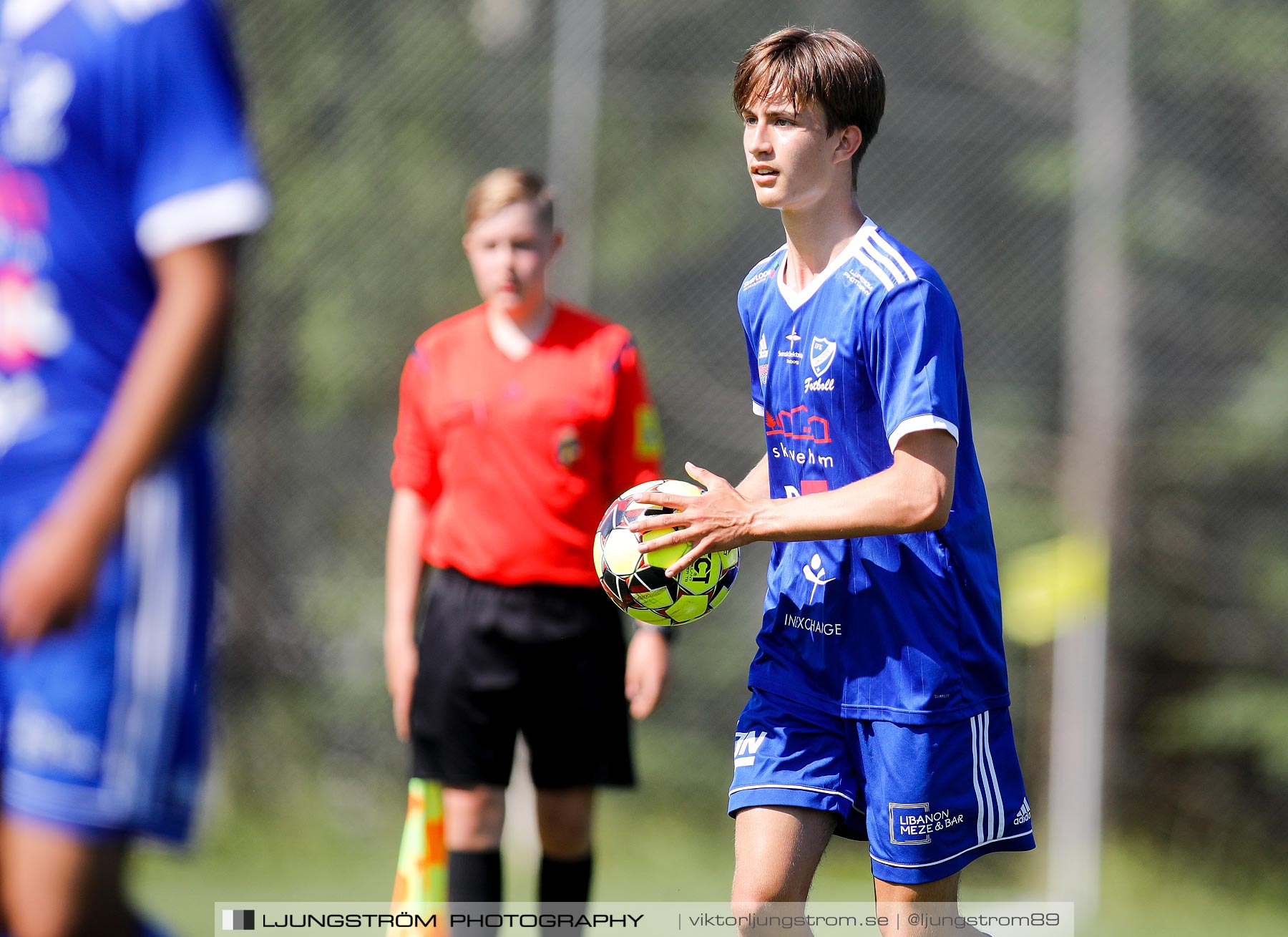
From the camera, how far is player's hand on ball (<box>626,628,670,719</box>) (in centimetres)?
406

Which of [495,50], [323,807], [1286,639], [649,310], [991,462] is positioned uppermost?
[495,50]

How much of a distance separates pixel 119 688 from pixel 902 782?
1.65m

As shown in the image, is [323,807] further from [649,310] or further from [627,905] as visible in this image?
[649,310]

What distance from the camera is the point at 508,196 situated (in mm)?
4121

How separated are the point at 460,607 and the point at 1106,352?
17.0ft

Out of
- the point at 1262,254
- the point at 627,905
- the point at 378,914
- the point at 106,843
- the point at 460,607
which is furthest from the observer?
the point at 1262,254

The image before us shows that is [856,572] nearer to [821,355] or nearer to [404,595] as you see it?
[821,355]

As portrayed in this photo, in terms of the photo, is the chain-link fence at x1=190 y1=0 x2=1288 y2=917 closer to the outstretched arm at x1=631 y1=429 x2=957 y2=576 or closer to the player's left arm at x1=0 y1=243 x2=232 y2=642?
the outstretched arm at x1=631 y1=429 x2=957 y2=576

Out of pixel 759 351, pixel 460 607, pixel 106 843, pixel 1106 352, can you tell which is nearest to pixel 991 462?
pixel 1106 352

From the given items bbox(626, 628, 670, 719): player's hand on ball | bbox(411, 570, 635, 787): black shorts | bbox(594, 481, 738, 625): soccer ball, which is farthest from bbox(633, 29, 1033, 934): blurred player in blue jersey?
bbox(411, 570, 635, 787): black shorts

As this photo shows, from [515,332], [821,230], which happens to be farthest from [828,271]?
[515,332]

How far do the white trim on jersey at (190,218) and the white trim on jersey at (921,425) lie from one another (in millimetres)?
1396

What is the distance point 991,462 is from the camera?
840 cm

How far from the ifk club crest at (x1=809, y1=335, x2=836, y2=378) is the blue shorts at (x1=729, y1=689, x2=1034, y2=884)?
0.74 metres
